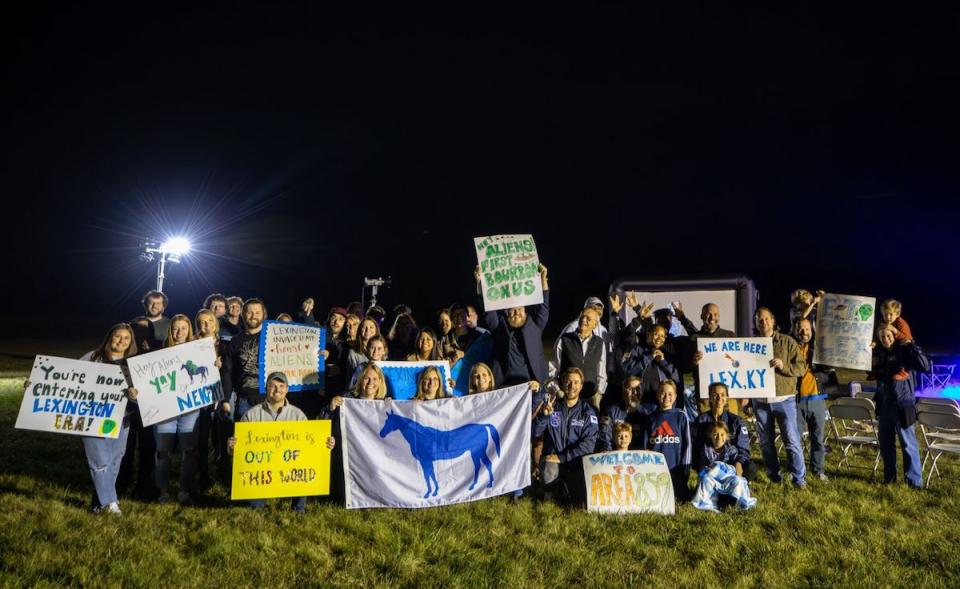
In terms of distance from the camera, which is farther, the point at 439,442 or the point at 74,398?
the point at 439,442

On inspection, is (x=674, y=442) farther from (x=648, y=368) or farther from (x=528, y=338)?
(x=528, y=338)

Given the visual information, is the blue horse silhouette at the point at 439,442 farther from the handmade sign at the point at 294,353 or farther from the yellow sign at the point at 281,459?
the handmade sign at the point at 294,353

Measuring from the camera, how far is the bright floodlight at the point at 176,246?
14.8 m

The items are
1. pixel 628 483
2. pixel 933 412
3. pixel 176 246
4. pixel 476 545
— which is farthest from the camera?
pixel 176 246

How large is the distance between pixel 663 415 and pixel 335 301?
61.0 m

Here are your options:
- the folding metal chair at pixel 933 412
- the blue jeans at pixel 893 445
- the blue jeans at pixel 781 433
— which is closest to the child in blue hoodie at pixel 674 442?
the blue jeans at pixel 781 433

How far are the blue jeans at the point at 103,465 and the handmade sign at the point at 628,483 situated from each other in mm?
4304

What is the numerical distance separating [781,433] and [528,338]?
3.11 metres

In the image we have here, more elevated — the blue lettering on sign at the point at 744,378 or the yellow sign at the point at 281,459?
the blue lettering on sign at the point at 744,378

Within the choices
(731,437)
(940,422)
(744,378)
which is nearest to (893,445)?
(940,422)

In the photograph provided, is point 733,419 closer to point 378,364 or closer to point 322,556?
point 378,364

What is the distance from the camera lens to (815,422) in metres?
7.16

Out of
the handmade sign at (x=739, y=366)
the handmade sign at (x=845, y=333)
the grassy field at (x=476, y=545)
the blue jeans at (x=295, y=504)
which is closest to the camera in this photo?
the grassy field at (x=476, y=545)

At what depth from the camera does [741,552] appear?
485cm
